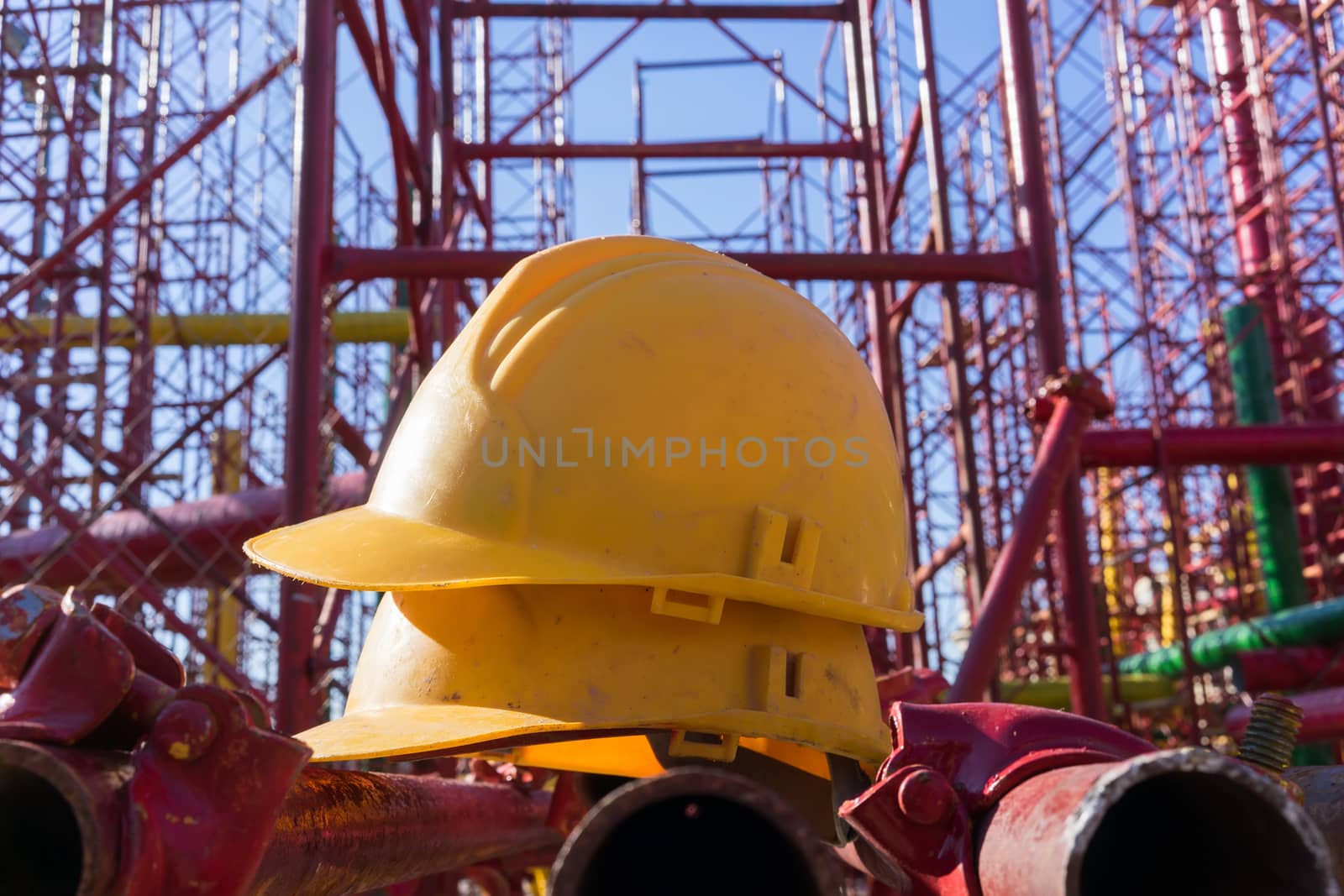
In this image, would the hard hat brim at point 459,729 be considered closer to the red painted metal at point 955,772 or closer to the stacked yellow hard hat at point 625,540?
the stacked yellow hard hat at point 625,540

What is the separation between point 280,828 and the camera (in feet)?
3.90

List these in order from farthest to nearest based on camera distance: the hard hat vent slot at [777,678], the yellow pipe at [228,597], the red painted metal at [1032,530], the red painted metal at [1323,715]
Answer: the yellow pipe at [228,597] → the red painted metal at [1323,715] → the red painted metal at [1032,530] → the hard hat vent slot at [777,678]

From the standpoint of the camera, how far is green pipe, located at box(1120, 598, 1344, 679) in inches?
328

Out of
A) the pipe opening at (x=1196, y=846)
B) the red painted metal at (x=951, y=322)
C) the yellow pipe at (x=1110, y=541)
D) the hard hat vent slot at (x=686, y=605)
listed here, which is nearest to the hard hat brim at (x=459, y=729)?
the hard hat vent slot at (x=686, y=605)

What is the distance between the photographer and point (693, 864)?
106cm

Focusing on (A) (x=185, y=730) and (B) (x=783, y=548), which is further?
(B) (x=783, y=548)

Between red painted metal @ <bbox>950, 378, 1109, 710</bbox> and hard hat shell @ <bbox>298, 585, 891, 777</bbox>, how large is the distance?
1.42 metres

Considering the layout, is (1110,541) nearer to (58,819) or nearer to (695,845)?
(695,845)

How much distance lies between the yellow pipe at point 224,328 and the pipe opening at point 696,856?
32.7 feet

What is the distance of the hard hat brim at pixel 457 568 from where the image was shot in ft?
5.94

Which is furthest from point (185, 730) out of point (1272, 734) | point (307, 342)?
point (307, 342)

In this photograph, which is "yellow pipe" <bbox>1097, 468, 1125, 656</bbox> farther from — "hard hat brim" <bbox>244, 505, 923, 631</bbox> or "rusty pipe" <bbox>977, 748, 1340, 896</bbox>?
"rusty pipe" <bbox>977, 748, 1340, 896</bbox>

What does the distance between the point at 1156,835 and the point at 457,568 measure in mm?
1074

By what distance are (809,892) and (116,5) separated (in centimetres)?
939
